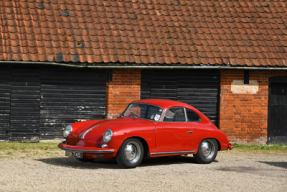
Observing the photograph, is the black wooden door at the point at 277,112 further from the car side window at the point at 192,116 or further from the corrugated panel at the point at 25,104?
the corrugated panel at the point at 25,104

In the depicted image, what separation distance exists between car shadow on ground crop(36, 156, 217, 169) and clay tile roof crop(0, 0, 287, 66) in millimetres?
3826

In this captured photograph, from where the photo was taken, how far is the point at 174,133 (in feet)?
30.8

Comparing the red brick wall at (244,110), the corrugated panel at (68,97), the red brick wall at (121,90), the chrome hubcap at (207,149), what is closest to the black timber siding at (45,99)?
the corrugated panel at (68,97)

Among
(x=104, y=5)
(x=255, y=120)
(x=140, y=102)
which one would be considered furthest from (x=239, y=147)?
(x=104, y=5)

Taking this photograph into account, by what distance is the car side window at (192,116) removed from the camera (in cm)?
990

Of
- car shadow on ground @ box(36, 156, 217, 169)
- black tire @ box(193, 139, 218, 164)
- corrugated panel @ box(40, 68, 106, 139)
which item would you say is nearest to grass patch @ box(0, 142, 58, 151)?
corrugated panel @ box(40, 68, 106, 139)

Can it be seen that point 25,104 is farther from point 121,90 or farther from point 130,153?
point 130,153

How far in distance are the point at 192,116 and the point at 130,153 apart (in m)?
1.86

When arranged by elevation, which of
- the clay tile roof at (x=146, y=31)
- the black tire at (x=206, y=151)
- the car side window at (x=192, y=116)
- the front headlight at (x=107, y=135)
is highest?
the clay tile roof at (x=146, y=31)

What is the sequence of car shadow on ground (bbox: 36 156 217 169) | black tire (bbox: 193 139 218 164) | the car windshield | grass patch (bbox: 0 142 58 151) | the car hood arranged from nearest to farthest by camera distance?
the car hood < car shadow on ground (bbox: 36 156 217 169) < the car windshield < black tire (bbox: 193 139 218 164) < grass patch (bbox: 0 142 58 151)

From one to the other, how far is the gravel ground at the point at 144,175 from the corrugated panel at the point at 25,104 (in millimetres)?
3138

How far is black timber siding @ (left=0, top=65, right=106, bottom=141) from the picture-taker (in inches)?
507

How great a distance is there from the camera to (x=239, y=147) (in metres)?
13.7

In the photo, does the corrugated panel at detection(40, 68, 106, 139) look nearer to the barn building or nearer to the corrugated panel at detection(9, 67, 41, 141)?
the barn building
